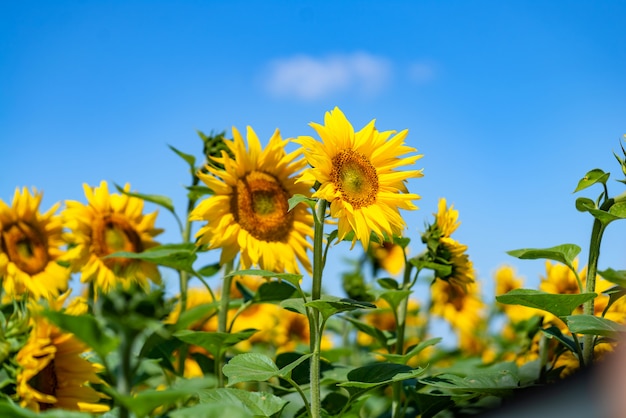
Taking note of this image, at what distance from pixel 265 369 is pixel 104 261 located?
193cm

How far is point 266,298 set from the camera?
3203 mm

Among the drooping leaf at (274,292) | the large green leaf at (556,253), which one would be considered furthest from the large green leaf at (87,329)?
the drooping leaf at (274,292)

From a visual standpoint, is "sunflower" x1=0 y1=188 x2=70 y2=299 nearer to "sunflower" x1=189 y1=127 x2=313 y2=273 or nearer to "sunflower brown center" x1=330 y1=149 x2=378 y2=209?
"sunflower" x1=189 y1=127 x2=313 y2=273

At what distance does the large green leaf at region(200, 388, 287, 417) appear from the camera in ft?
6.72

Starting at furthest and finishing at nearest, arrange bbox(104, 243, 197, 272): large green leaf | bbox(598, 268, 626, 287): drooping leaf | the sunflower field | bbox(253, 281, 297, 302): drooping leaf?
bbox(253, 281, 297, 302): drooping leaf < bbox(104, 243, 197, 272): large green leaf < bbox(598, 268, 626, 287): drooping leaf < the sunflower field

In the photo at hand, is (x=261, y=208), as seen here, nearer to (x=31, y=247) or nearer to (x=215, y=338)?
(x=215, y=338)

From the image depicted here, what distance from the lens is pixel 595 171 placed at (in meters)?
2.49

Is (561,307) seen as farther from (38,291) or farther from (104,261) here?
(38,291)

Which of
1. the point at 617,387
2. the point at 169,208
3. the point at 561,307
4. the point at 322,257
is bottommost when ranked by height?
the point at 617,387

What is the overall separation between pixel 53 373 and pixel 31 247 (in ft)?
6.48

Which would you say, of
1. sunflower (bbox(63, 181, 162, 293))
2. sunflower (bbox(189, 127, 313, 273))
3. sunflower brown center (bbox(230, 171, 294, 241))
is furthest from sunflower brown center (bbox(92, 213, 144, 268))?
sunflower brown center (bbox(230, 171, 294, 241))

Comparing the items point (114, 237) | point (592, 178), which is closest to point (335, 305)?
point (592, 178)

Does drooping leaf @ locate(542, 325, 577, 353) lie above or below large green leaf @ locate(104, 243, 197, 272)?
below

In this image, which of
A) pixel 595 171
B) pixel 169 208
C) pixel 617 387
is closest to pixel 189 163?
pixel 169 208
